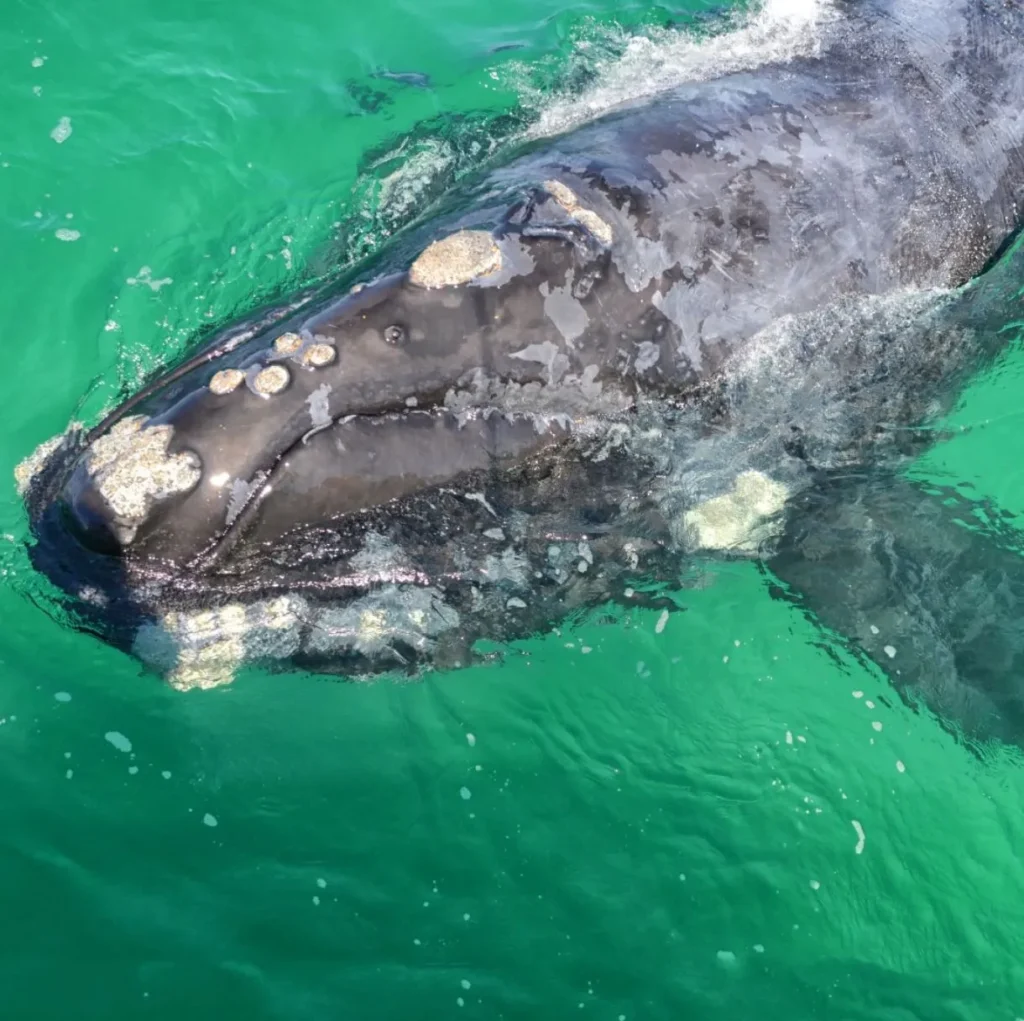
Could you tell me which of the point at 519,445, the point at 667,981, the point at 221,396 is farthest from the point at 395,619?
the point at 667,981

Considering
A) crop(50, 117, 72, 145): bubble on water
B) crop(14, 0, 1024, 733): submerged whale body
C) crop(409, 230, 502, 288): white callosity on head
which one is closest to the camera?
crop(14, 0, 1024, 733): submerged whale body

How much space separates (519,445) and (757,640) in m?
3.18

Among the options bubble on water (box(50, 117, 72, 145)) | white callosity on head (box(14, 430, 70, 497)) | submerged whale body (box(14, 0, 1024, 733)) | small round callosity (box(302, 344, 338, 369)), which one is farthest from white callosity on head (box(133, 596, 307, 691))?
bubble on water (box(50, 117, 72, 145))

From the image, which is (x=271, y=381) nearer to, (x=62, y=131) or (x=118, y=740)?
(x=118, y=740)

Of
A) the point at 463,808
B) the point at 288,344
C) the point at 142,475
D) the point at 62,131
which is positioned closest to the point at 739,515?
the point at 463,808

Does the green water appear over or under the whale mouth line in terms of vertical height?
under

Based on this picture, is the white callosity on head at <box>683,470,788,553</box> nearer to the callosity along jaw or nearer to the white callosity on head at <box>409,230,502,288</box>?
the callosity along jaw

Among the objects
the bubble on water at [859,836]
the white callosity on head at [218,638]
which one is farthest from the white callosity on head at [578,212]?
the bubble on water at [859,836]

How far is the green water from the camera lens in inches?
280

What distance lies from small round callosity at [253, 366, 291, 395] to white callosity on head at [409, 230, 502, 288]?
1.00m

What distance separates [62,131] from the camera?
11008 millimetres

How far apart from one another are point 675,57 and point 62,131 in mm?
6398

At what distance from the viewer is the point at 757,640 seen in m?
8.75

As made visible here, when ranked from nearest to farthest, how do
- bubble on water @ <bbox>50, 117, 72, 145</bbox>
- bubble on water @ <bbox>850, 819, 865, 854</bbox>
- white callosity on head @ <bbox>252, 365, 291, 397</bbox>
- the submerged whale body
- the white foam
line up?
white callosity on head @ <bbox>252, 365, 291, 397</bbox>, the submerged whale body, bubble on water @ <bbox>850, 819, 865, 854</bbox>, the white foam, bubble on water @ <bbox>50, 117, 72, 145</bbox>
